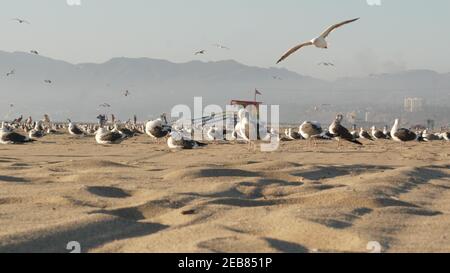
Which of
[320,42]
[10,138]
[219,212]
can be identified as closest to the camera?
[219,212]

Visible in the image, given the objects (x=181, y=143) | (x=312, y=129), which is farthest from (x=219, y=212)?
(x=312, y=129)

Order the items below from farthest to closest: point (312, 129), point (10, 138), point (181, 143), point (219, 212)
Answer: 1. point (312, 129)
2. point (10, 138)
3. point (181, 143)
4. point (219, 212)

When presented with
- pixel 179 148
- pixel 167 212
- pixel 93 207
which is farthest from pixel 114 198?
pixel 179 148

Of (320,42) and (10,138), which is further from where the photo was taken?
(10,138)

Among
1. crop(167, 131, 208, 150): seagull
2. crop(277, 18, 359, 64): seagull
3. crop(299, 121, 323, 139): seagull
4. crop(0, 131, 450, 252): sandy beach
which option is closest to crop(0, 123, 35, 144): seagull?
crop(167, 131, 208, 150): seagull

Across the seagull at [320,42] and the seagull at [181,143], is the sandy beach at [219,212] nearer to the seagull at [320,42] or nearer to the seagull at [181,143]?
the seagull at [320,42]

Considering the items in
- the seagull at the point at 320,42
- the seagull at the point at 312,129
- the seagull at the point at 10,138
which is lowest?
the seagull at the point at 10,138

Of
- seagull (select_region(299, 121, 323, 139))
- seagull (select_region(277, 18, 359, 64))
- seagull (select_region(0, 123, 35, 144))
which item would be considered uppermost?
seagull (select_region(277, 18, 359, 64))

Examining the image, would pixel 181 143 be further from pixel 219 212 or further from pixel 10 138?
pixel 219 212

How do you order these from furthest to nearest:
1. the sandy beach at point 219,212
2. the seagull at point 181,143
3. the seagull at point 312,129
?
the seagull at point 312,129, the seagull at point 181,143, the sandy beach at point 219,212

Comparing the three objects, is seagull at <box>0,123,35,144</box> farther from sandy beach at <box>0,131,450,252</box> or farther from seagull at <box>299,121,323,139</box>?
sandy beach at <box>0,131,450,252</box>

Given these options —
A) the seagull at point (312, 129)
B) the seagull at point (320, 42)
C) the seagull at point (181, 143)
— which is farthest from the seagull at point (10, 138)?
the seagull at point (320, 42)

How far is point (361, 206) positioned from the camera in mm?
7746

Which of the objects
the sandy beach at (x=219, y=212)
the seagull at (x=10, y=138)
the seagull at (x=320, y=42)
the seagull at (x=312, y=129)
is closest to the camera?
the sandy beach at (x=219, y=212)
